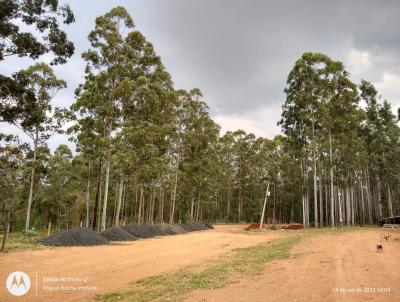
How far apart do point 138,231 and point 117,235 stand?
3.43 meters

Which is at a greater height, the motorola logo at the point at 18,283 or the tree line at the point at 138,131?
the tree line at the point at 138,131

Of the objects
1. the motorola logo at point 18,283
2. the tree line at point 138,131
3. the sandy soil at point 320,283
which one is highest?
the tree line at point 138,131

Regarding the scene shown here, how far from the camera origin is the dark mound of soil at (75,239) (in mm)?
19978

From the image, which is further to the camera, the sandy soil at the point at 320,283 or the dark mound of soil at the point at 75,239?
the dark mound of soil at the point at 75,239

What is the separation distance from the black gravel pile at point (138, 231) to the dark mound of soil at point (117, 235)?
1.54 meters

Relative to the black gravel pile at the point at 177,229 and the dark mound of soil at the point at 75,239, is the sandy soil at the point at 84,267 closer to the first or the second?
the dark mound of soil at the point at 75,239

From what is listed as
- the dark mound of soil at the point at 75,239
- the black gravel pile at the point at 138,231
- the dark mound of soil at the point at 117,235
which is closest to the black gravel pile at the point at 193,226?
the black gravel pile at the point at 138,231

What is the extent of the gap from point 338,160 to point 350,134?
329 centimetres

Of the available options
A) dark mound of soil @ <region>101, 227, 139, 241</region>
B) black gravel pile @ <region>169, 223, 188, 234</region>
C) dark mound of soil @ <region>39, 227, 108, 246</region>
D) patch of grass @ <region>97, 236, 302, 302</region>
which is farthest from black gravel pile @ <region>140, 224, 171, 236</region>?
patch of grass @ <region>97, 236, 302, 302</region>

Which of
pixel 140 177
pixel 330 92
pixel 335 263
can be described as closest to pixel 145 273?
pixel 335 263

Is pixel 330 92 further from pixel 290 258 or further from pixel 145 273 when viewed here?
pixel 145 273

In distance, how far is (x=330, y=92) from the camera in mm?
37469

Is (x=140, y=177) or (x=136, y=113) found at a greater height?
(x=136, y=113)

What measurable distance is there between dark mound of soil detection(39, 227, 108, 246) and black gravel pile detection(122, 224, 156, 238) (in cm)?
550
